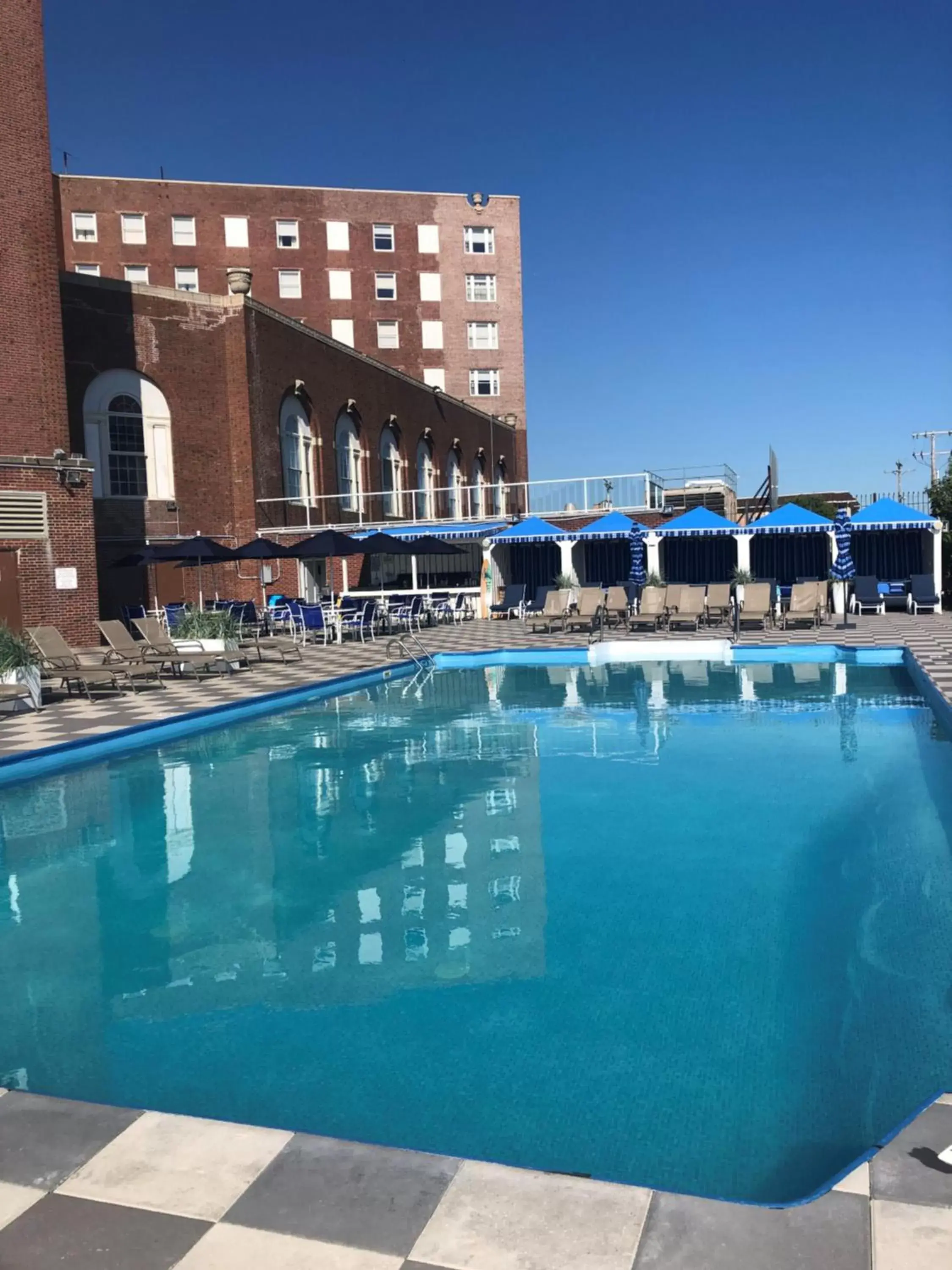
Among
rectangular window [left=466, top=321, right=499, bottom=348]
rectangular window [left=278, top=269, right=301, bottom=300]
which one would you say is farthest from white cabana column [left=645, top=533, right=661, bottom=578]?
rectangular window [left=278, top=269, right=301, bottom=300]

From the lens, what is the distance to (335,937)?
5.05m

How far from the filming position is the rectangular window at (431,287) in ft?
128

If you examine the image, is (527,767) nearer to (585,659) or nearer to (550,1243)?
(550,1243)

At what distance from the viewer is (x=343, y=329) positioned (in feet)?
125

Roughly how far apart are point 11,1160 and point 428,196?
40924mm

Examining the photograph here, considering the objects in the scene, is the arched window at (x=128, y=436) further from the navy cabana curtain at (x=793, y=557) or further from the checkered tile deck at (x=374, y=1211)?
the checkered tile deck at (x=374, y=1211)

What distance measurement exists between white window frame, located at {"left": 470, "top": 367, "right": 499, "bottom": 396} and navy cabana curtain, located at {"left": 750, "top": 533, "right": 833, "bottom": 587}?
1807 centimetres

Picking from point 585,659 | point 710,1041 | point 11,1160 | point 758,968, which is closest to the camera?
point 11,1160

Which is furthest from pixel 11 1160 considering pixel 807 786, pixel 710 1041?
pixel 807 786

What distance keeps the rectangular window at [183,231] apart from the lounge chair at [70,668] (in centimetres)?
2772

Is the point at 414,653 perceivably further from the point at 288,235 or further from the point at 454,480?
the point at 288,235

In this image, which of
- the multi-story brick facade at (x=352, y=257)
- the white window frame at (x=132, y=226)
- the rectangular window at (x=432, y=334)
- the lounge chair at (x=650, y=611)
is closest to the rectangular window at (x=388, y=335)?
the multi-story brick facade at (x=352, y=257)

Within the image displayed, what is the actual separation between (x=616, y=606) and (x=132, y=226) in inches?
1013

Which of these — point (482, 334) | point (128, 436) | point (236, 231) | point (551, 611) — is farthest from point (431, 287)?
point (551, 611)
